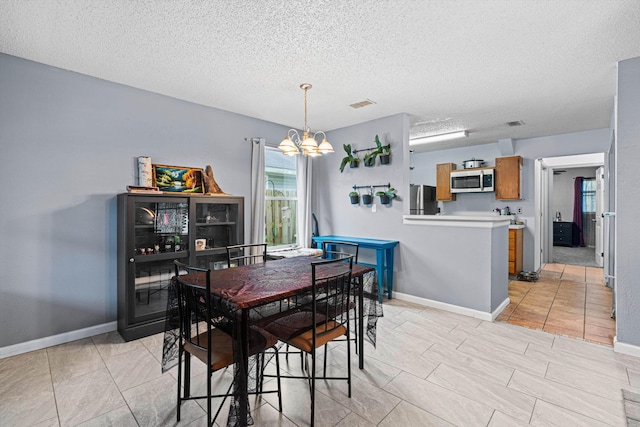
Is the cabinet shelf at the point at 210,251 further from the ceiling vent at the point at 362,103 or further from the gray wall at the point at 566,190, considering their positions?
the gray wall at the point at 566,190

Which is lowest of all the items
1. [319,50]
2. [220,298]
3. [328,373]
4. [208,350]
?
[328,373]

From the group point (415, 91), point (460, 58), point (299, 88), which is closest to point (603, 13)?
point (460, 58)

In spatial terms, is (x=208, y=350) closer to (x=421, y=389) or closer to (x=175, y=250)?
(x=421, y=389)

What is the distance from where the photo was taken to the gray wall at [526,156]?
196 inches

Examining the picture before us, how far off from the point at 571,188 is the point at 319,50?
31.0 feet

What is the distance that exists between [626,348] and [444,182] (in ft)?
13.2

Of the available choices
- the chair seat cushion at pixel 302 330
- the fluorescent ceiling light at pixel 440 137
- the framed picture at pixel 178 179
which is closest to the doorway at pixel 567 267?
the fluorescent ceiling light at pixel 440 137

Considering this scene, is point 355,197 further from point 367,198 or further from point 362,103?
point 362,103

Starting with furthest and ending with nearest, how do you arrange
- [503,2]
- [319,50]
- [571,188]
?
[571,188]
[319,50]
[503,2]

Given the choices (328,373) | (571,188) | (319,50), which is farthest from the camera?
(571,188)

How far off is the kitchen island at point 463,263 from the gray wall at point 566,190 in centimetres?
695

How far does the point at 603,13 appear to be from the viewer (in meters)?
2.01

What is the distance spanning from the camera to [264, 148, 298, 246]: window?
4566 mm

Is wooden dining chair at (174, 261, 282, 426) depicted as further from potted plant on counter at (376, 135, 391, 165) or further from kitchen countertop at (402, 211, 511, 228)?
potted plant on counter at (376, 135, 391, 165)
